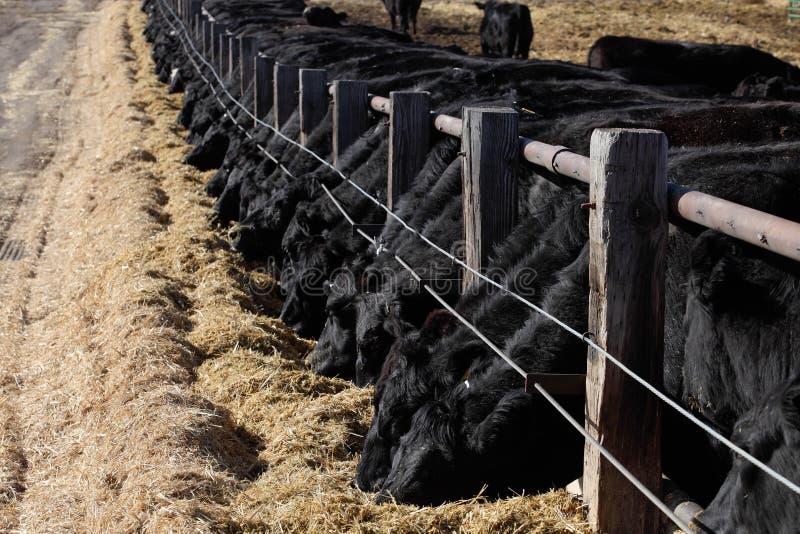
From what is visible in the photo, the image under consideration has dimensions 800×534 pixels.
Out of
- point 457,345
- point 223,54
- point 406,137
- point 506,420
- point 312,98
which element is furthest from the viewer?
point 223,54

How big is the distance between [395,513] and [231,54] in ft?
39.6

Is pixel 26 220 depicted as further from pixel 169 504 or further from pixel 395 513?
pixel 395 513

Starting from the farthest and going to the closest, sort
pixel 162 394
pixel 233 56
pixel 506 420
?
pixel 233 56 < pixel 162 394 < pixel 506 420

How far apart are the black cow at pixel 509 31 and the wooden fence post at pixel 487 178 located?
53.8ft

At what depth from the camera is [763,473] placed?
234 cm

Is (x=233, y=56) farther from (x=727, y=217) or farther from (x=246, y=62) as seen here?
(x=727, y=217)

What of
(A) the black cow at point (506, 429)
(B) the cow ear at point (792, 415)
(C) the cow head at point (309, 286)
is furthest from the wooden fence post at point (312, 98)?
(B) the cow ear at point (792, 415)

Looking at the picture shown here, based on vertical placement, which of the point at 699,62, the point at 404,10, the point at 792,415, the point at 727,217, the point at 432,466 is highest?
the point at 727,217

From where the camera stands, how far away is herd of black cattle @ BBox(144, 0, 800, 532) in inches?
109

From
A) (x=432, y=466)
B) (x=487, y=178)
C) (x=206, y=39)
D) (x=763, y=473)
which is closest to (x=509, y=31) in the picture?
(x=206, y=39)

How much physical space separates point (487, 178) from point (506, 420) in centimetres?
122

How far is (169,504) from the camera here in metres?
3.75

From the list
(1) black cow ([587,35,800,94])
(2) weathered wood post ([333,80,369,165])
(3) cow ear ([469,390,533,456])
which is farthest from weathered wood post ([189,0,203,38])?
(3) cow ear ([469,390,533,456])

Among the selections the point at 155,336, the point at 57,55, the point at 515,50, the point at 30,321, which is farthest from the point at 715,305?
the point at 57,55
